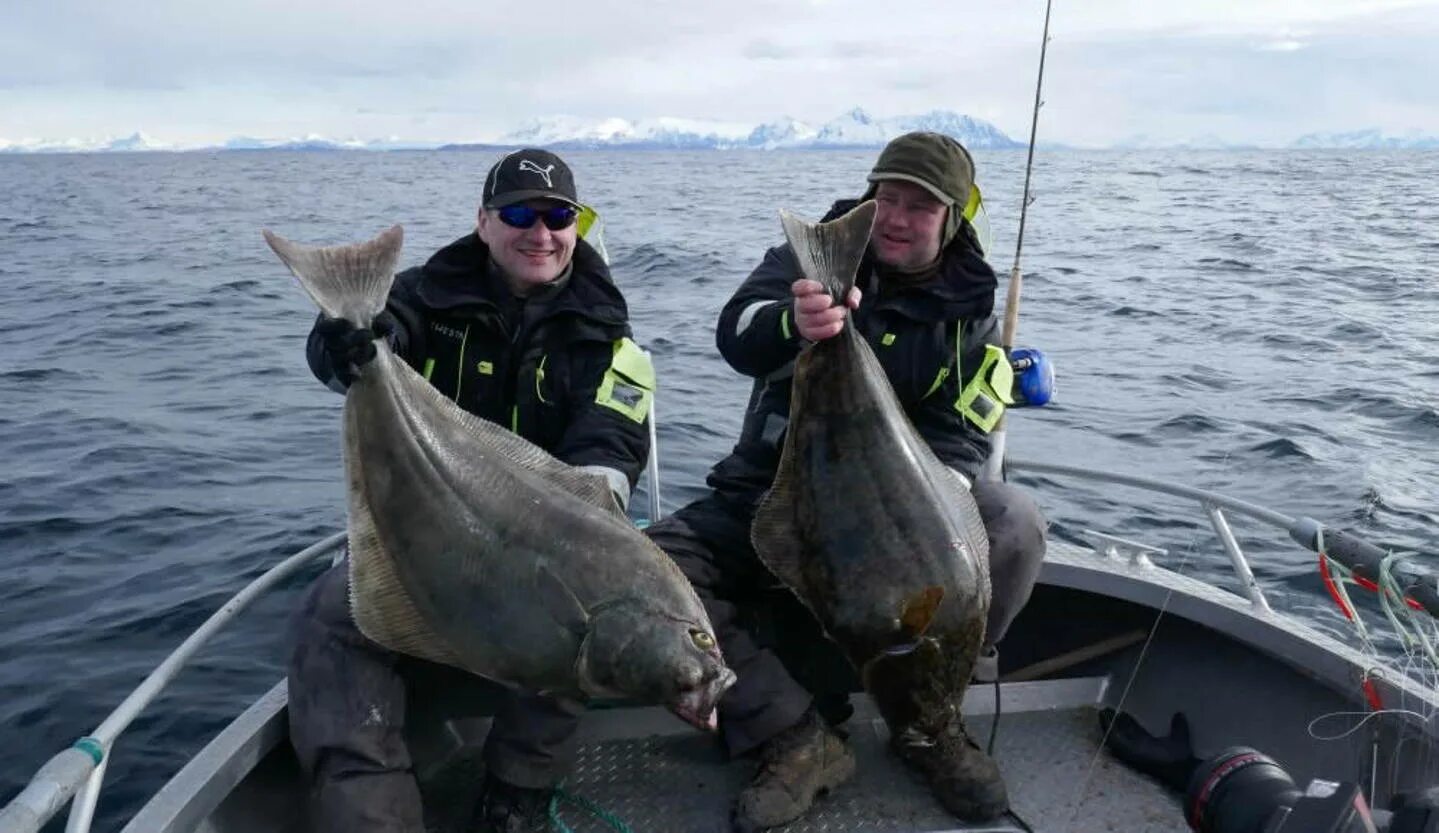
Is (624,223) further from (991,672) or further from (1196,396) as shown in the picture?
(991,672)

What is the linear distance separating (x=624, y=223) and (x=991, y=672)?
26975 mm

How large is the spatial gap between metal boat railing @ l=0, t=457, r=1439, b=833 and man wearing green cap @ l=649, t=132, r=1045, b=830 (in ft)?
2.15

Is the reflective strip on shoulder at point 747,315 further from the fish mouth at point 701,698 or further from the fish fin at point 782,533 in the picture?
the fish mouth at point 701,698

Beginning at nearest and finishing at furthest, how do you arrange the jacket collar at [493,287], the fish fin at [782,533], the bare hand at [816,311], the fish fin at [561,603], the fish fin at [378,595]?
the fish fin at [561,603] < the fish fin at [378,595] < the bare hand at [816,311] < the fish fin at [782,533] < the jacket collar at [493,287]

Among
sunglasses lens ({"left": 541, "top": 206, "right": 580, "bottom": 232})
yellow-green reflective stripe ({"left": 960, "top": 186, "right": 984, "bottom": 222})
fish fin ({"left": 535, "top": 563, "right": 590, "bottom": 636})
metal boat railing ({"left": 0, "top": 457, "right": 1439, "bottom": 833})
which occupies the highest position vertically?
yellow-green reflective stripe ({"left": 960, "top": 186, "right": 984, "bottom": 222})

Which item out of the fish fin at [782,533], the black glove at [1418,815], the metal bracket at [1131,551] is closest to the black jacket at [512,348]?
the fish fin at [782,533]

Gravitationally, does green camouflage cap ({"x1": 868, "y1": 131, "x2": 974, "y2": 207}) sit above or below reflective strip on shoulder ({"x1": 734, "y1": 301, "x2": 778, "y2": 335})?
above

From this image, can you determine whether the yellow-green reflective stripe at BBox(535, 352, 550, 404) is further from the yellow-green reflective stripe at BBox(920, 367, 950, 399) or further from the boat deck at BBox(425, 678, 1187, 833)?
the yellow-green reflective stripe at BBox(920, 367, 950, 399)

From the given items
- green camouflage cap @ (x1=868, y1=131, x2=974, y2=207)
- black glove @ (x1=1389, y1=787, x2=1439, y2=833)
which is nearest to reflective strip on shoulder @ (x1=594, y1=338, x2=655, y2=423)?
green camouflage cap @ (x1=868, y1=131, x2=974, y2=207)

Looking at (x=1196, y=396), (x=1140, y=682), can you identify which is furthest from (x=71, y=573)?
(x=1196, y=396)

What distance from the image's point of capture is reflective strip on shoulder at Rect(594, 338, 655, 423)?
3.89 m

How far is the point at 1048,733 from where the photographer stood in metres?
4.23

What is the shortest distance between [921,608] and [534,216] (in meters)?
1.98

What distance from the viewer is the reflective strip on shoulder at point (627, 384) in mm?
3895
